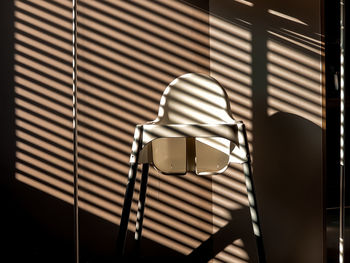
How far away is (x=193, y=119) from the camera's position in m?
1.67

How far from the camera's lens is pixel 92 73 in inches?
78.6

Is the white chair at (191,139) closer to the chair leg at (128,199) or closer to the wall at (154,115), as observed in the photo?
the chair leg at (128,199)

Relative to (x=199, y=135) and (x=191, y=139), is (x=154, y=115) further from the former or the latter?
(x=199, y=135)

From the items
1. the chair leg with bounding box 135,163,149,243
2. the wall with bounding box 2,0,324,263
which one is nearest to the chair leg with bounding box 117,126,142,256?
the chair leg with bounding box 135,163,149,243

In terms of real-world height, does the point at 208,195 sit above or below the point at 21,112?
below

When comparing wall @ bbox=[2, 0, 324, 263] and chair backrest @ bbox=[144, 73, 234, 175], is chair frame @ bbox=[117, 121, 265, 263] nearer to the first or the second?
chair backrest @ bbox=[144, 73, 234, 175]

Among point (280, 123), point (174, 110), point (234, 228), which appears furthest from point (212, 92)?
point (234, 228)

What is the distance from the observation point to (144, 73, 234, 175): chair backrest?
5.43 feet

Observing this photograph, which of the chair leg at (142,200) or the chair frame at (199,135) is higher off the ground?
the chair frame at (199,135)

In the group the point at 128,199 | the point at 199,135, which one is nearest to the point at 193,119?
the point at 199,135

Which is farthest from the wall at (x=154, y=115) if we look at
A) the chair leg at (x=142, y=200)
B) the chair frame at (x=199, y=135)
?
the chair frame at (x=199, y=135)

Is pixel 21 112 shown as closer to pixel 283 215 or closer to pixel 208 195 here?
pixel 208 195

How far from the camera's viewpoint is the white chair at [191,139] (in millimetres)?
1538

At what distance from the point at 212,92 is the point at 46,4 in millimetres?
862
